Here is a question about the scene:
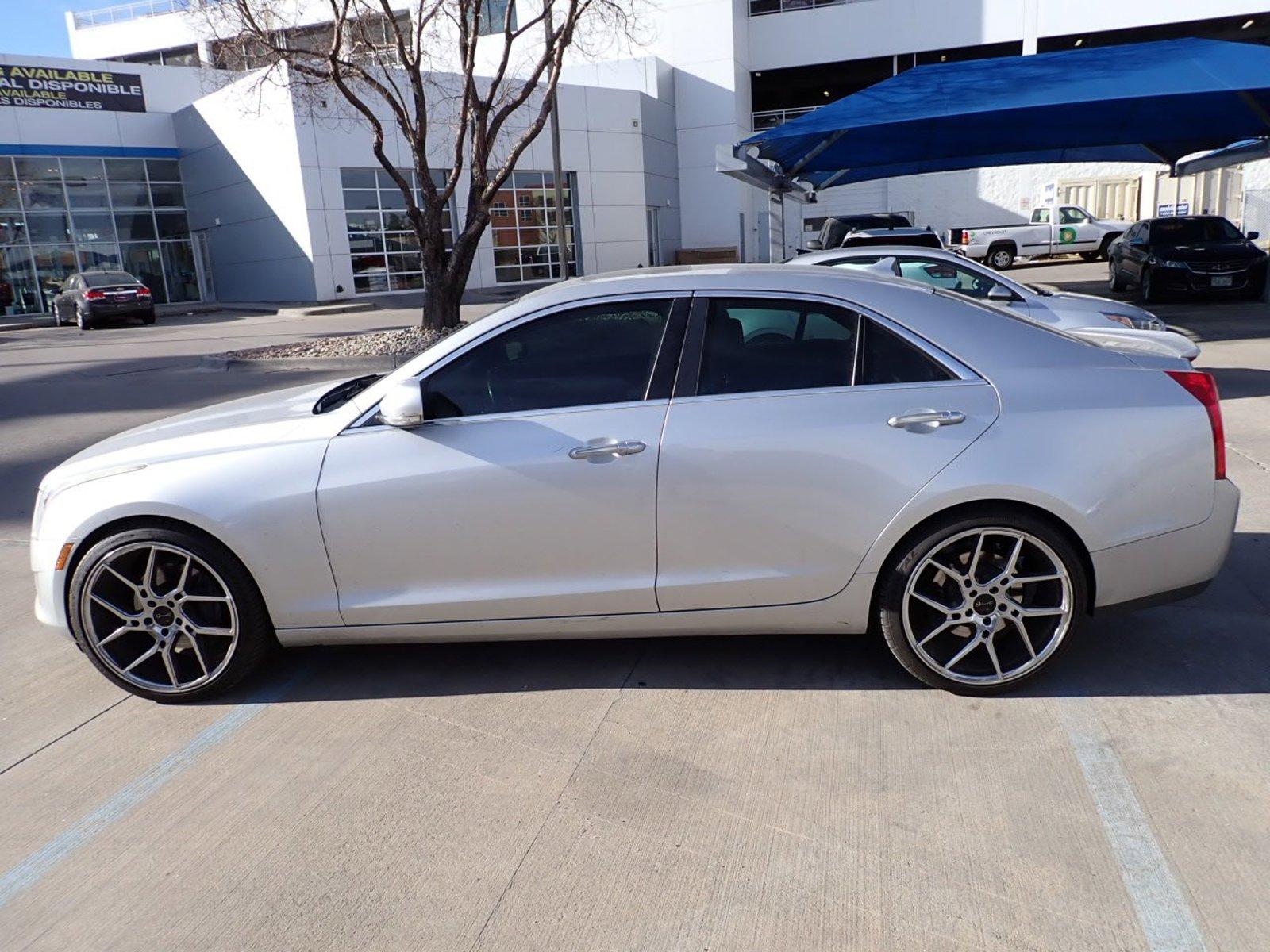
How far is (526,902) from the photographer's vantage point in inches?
110

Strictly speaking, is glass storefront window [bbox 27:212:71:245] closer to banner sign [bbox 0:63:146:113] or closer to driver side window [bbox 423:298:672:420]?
banner sign [bbox 0:63:146:113]

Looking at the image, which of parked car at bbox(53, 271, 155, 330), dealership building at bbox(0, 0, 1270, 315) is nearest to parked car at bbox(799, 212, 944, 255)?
dealership building at bbox(0, 0, 1270, 315)

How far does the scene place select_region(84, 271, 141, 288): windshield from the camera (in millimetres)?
26234

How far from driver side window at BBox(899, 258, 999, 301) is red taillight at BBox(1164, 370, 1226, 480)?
6099 millimetres

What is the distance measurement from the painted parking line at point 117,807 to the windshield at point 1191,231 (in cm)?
2025

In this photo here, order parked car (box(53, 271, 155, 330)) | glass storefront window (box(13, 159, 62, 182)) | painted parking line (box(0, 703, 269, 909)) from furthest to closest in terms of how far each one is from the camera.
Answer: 1. glass storefront window (box(13, 159, 62, 182))
2. parked car (box(53, 271, 155, 330))
3. painted parking line (box(0, 703, 269, 909))

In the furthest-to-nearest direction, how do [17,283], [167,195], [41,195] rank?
[167,195], [17,283], [41,195]

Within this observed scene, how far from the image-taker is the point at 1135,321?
9.77 metres

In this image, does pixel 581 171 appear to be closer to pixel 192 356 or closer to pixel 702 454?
pixel 192 356

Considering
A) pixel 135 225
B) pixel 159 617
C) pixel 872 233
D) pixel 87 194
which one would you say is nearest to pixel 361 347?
pixel 872 233

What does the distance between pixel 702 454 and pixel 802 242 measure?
38.9 m

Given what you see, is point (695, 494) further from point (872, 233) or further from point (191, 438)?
point (872, 233)

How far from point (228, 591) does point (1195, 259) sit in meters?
19.8

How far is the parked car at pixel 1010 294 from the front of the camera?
29.9 ft
